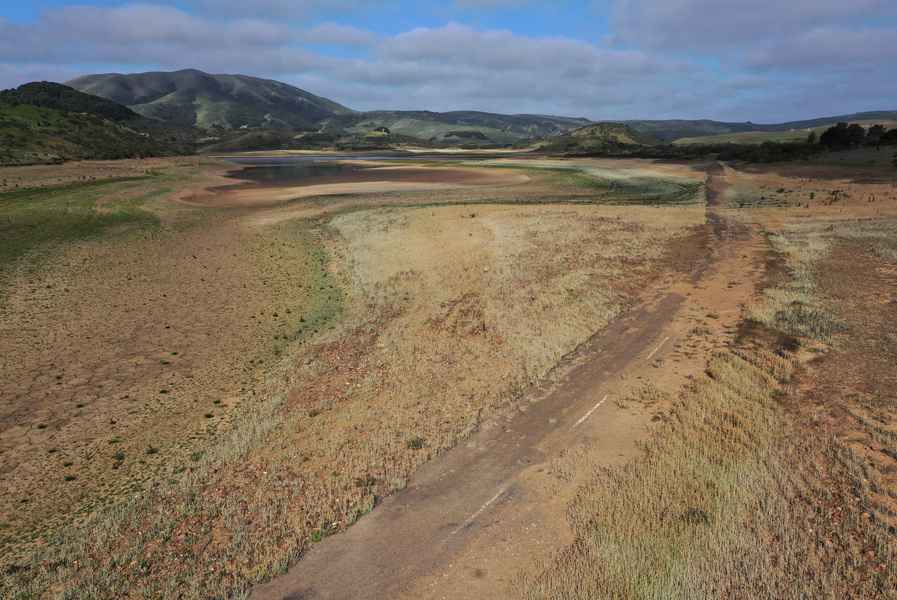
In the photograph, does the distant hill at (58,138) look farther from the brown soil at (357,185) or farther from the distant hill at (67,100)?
the distant hill at (67,100)

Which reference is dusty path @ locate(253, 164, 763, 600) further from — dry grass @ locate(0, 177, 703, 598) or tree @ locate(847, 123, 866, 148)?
tree @ locate(847, 123, 866, 148)

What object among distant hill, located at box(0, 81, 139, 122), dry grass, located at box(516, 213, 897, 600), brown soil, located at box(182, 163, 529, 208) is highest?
distant hill, located at box(0, 81, 139, 122)

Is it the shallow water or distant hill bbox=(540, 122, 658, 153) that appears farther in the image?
distant hill bbox=(540, 122, 658, 153)

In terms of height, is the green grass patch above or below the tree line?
below

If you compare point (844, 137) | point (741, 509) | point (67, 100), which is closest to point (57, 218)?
point (741, 509)

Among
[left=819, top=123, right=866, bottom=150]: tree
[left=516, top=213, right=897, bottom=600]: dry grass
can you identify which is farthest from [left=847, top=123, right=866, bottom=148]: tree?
[left=516, top=213, right=897, bottom=600]: dry grass

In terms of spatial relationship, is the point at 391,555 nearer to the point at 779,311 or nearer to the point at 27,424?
the point at 27,424

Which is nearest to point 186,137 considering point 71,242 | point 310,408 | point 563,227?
point 71,242

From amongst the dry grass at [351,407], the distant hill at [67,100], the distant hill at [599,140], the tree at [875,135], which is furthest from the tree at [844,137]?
the distant hill at [67,100]

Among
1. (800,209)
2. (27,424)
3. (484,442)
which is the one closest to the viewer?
(484,442)
